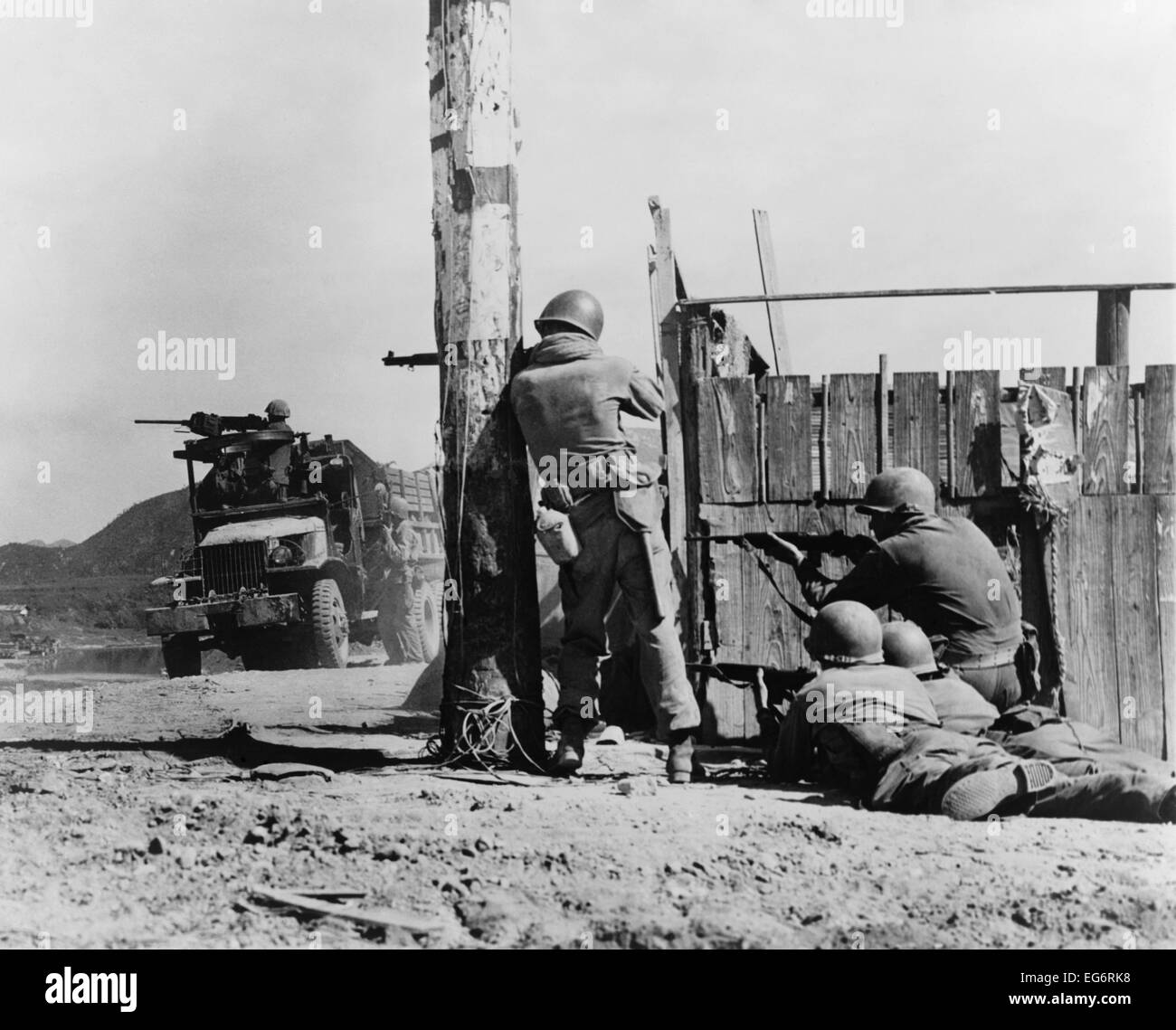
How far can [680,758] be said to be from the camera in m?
6.49

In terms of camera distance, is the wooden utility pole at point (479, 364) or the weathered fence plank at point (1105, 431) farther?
the weathered fence plank at point (1105, 431)

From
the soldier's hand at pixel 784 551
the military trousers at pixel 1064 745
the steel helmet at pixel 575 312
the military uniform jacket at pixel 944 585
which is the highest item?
the steel helmet at pixel 575 312

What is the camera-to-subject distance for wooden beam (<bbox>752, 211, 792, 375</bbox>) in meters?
10.0

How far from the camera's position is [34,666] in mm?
18266

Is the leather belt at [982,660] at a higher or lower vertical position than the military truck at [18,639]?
higher

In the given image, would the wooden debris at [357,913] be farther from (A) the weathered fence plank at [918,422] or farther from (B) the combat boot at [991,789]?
(A) the weathered fence plank at [918,422]

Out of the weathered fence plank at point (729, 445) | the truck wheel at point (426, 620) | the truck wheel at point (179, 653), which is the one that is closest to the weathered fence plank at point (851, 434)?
the weathered fence plank at point (729, 445)

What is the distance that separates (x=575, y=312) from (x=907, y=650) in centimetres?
237

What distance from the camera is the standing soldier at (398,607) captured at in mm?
17609

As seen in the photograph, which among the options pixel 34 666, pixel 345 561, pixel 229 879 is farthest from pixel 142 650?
pixel 229 879

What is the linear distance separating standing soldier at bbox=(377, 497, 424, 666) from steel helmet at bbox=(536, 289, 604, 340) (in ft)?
36.6

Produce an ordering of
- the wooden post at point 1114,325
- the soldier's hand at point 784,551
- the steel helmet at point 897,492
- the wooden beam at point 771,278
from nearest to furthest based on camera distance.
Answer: the steel helmet at point 897,492
the soldier's hand at point 784,551
the wooden post at point 1114,325
the wooden beam at point 771,278

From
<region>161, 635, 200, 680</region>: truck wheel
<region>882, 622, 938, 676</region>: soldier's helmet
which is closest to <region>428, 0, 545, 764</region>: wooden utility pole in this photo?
<region>882, 622, 938, 676</region>: soldier's helmet
